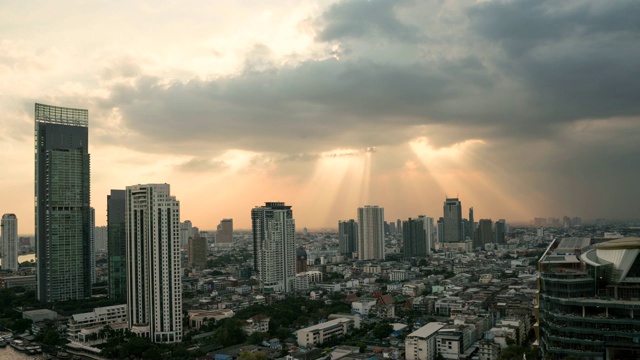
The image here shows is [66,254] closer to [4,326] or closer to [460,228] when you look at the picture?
[4,326]

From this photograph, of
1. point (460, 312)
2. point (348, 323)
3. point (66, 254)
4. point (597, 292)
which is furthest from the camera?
point (66, 254)

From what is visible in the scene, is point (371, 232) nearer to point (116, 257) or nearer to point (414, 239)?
point (414, 239)

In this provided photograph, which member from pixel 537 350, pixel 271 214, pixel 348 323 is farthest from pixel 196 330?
pixel 271 214

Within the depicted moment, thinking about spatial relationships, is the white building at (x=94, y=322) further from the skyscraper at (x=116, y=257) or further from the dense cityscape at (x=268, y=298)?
the skyscraper at (x=116, y=257)

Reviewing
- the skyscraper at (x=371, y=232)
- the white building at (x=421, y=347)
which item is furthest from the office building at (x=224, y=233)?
the white building at (x=421, y=347)

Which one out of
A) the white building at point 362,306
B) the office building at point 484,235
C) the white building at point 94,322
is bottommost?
the white building at point 362,306
